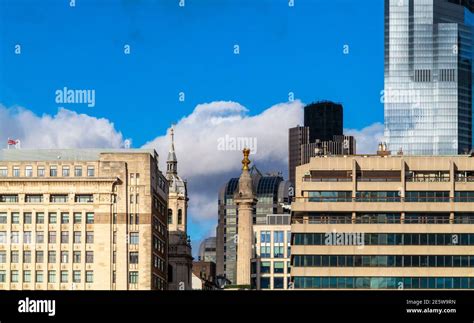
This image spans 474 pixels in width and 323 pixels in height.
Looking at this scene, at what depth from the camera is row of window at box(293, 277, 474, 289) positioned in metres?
136

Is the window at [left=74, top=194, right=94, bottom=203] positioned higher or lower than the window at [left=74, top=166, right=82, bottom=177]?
lower

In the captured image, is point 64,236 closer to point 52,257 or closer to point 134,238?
point 52,257

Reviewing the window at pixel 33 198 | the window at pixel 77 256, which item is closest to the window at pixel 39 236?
the window at pixel 33 198

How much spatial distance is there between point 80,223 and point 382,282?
5048cm

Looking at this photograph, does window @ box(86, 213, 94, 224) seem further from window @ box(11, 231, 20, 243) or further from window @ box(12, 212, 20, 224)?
window @ box(11, 231, 20, 243)

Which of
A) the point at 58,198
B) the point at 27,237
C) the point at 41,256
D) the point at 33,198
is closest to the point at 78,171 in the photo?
the point at 58,198

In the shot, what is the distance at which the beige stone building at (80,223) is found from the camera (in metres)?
170

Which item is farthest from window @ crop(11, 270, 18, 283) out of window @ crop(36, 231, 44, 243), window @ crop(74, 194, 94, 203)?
window @ crop(74, 194, 94, 203)

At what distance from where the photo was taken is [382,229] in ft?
460

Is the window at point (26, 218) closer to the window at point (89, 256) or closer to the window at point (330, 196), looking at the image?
the window at point (89, 256)

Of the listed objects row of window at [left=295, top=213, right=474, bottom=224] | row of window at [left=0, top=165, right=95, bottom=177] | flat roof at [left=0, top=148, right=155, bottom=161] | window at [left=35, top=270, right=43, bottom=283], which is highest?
flat roof at [left=0, top=148, right=155, bottom=161]

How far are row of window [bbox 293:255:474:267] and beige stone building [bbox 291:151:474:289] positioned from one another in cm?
10

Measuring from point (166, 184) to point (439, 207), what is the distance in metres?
57.9
